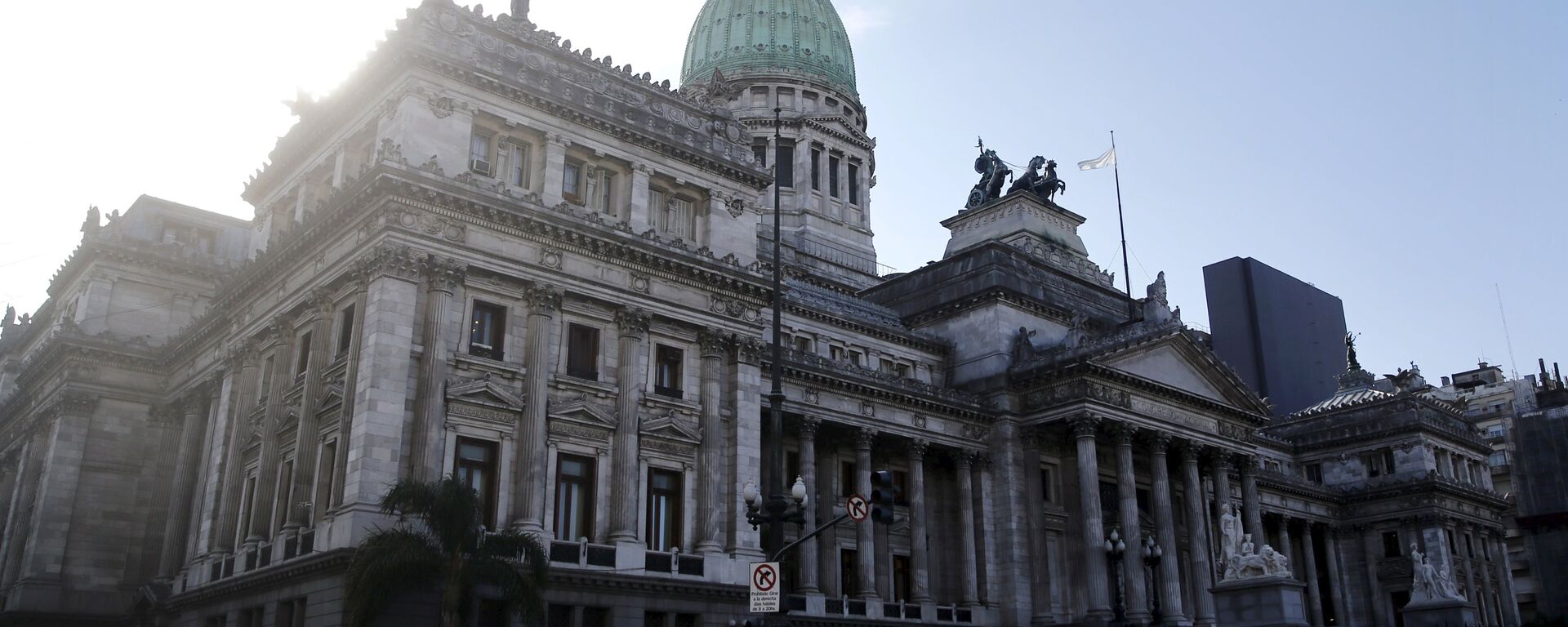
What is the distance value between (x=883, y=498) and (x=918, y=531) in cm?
3210

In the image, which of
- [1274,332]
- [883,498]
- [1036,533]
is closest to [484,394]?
[883,498]

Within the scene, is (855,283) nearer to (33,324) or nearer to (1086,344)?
(1086,344)

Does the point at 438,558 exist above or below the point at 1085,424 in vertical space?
below

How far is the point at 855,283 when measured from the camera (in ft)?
275

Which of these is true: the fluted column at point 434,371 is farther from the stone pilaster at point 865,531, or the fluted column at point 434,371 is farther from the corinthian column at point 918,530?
the corinthian column at point 918,530

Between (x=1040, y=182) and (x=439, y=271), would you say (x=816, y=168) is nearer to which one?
Result: (x=1040, y=182)

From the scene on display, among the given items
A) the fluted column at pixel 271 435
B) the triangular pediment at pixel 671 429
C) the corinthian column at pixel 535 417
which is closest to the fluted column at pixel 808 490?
the triangular pediment at pixel 671 429

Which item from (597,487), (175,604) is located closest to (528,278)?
(597,487)

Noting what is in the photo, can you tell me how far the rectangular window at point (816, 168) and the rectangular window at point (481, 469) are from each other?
178ft

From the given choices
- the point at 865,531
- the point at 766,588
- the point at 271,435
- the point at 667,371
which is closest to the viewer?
the point at 766,588

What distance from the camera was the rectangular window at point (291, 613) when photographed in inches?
1460

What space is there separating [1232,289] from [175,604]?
324ft

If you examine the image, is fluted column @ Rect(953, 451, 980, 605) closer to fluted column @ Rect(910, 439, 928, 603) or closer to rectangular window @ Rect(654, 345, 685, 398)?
fluted column @ Rect(910, 439, 928, 603)

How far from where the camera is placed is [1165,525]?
6084 centimetres
